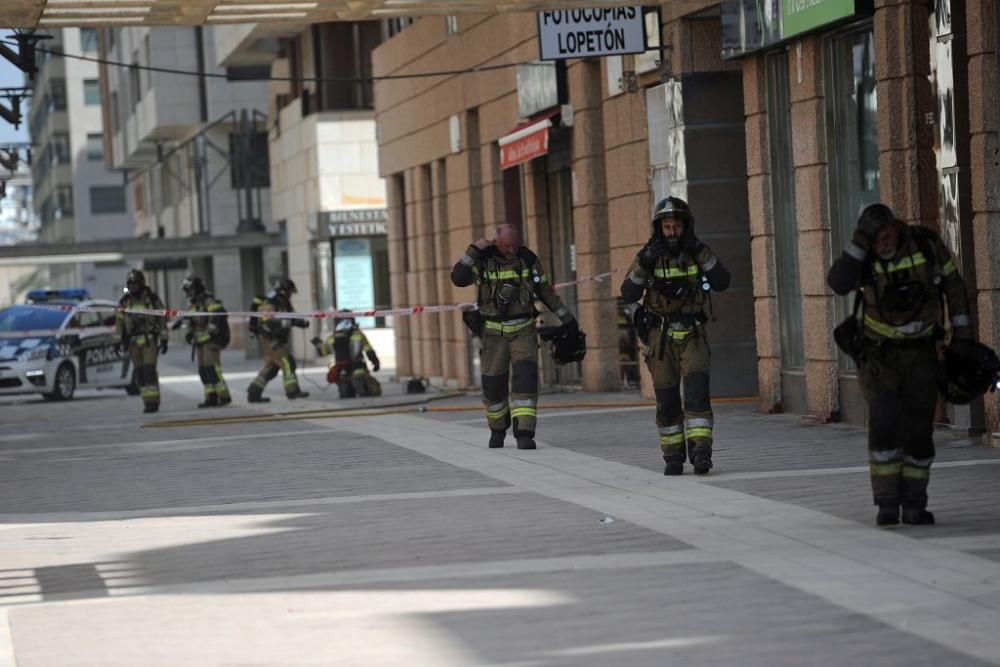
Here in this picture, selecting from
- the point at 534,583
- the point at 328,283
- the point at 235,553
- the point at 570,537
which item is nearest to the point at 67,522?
the point at 235,553

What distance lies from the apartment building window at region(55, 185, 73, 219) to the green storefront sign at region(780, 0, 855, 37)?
4168 inches

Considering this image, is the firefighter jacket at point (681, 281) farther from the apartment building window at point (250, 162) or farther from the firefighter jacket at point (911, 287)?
the apartment building window at point (250, 162)

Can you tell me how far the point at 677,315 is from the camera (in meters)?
13.4

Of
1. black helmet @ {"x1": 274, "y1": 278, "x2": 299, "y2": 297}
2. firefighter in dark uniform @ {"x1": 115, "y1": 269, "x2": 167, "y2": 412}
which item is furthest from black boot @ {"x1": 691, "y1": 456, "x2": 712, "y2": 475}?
black helmet @ {"x1": 274, "y1": 278, "x2": 299, "y2": 297}

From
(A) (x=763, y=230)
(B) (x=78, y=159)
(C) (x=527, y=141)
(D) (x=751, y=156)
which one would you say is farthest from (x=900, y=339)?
(B) (x=78, y=159)

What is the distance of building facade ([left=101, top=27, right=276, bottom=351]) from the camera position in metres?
56.3

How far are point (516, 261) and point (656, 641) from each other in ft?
29.2

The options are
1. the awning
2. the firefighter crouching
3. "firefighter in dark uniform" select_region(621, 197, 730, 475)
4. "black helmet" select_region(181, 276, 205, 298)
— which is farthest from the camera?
the firefighter crouching

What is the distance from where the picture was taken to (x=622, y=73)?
22406 millimetres

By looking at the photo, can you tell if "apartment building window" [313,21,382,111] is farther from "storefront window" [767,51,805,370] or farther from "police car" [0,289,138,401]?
"storefront window" [767,51,805,370]

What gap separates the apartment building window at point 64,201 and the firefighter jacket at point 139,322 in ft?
315

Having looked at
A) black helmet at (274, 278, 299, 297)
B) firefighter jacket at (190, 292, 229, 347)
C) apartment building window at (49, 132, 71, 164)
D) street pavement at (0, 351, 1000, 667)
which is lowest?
street pavement at (0, 351, 1000, 667)

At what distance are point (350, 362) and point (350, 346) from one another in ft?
0.82

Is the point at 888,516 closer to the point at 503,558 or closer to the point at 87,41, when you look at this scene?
the point at 503,558
